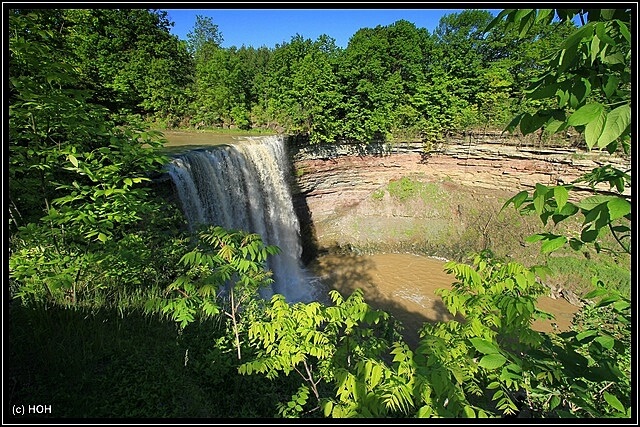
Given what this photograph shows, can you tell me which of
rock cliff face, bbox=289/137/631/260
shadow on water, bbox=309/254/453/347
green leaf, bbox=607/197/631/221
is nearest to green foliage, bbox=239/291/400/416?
green leaf, bbox=607/197/631/221

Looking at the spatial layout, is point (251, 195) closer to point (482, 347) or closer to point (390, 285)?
point (390, 285)

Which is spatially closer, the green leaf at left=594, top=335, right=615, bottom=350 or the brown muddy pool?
the green leaf at left=594, top=335, right=615, bottom=350

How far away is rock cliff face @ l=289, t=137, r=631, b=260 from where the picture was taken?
1467cm

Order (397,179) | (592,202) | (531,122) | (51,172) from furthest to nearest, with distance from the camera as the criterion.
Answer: (397,179), (51,172), (531,122), (592,202)

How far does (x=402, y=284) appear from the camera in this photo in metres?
12.2

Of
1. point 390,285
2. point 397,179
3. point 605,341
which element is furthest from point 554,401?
point 397,179

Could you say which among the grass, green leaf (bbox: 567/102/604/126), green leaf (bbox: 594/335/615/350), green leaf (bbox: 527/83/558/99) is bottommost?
the grass

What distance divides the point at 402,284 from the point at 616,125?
38.5 ft

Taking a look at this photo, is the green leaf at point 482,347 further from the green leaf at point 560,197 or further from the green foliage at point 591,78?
the green foliage at point 591,78

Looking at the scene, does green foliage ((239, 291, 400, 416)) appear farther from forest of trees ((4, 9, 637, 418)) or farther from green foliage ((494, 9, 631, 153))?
green foliage ((494, 9, 631, 153))

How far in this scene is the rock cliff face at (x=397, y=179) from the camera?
48.1 feet

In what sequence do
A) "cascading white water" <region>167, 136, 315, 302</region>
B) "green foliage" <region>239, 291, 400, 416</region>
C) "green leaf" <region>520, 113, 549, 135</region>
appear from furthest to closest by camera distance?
"cascading white water" <region>167, 136, 315, 302</region>
"green foliage" <region>239, 291, 400, 416</region>
"green leaf" <region>520, 113, 549, 135</region>

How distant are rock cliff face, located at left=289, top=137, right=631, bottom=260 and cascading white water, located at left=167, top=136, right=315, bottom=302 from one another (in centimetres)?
191

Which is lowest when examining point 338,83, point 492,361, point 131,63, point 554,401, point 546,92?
point 554,401
